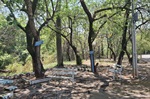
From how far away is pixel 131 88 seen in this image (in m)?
7.89

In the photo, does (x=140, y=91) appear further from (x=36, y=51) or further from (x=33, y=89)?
(x=36, y=51)

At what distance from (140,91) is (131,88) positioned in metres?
0.55

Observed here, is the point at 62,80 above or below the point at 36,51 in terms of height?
below

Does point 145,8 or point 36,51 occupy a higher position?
point 145,8

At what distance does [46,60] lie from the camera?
1060 inches

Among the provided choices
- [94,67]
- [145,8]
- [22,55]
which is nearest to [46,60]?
[22,55]

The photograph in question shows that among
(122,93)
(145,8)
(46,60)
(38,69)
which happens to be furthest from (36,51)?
(46,60)

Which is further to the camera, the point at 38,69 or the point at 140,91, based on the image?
→ the point at 38,69

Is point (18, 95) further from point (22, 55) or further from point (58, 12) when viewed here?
point (22, 55)

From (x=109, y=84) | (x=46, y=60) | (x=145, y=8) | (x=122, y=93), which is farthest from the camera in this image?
(x=46, y=60)

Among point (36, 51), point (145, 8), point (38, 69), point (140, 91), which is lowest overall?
point (140, 91)

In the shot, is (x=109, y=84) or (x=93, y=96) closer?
(x=93, y=96)

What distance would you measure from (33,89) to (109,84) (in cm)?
310

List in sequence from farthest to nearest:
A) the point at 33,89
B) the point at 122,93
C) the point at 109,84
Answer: the point at 109,84 < the point at 33,89 < the point at 122,93
